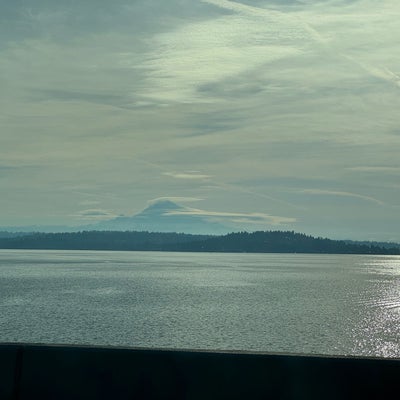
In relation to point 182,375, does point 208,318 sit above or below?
below

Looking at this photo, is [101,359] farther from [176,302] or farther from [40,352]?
[176,302]

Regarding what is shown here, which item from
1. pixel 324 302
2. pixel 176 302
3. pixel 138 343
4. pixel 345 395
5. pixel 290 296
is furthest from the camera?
pixel 290 296

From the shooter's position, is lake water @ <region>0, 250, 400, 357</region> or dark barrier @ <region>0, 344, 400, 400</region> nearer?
dark barrier @ <region>0, 344, 400, 400</region>

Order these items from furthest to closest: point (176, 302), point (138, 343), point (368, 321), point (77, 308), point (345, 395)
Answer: point (176, 302) → point (77, 308) → point (368, 321) → point (138, 343) → point (345, 395)

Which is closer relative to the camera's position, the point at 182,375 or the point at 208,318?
the point at 182,375

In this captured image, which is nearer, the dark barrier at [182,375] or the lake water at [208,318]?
the dark barrier at [182,375]

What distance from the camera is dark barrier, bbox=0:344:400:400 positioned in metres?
5.74

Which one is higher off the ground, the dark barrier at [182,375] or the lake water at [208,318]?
the dark barrier at [182,375]

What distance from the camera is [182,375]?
590cm

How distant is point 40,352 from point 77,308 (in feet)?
231

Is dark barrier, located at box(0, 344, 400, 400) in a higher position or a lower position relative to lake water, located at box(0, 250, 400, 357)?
higher

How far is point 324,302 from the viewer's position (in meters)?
91.4

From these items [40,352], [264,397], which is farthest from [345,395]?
[40,352]

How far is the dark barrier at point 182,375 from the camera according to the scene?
574 cm
